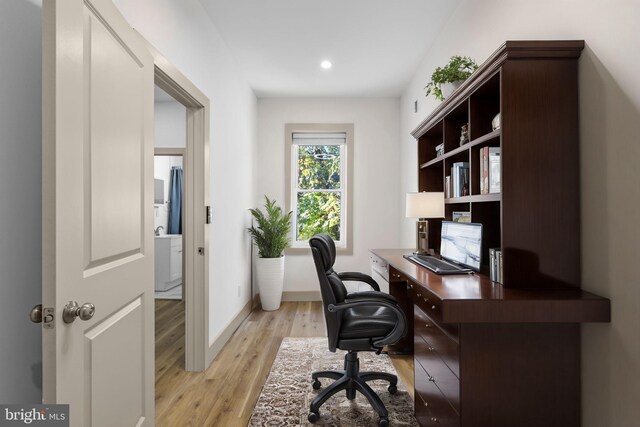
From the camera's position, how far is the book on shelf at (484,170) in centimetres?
183

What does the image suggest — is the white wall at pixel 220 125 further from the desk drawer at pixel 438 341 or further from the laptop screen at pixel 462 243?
the laptop screen at pixel 462 243

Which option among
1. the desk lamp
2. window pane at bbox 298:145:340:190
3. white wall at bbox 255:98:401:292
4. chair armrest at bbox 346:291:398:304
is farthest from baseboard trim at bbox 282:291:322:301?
the desk lamp

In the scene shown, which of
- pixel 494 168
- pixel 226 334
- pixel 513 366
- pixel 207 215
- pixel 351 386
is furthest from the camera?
pixel 226 334

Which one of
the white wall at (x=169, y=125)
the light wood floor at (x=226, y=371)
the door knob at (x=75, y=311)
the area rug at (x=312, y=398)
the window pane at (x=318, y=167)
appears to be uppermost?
the white wall at (x=169, y=125)

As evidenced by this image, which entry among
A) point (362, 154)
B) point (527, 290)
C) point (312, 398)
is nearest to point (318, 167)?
point (362, 154)

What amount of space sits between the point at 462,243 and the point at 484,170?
21.7 inches

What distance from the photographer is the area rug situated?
2047mm

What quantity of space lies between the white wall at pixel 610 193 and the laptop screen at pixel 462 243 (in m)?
0.58

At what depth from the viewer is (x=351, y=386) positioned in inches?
87.1

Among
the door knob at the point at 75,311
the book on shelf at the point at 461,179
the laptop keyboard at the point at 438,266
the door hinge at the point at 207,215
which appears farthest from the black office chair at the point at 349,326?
the door knob at the point at 75,311

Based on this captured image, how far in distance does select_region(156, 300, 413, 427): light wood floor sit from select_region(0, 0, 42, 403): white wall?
1126 millimetres

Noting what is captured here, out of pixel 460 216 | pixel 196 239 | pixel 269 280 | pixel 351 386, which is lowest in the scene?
pixel 351 386

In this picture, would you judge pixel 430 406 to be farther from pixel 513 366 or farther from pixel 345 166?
pixel 345 166

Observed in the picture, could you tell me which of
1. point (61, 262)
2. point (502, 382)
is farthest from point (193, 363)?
point (502, 382)
